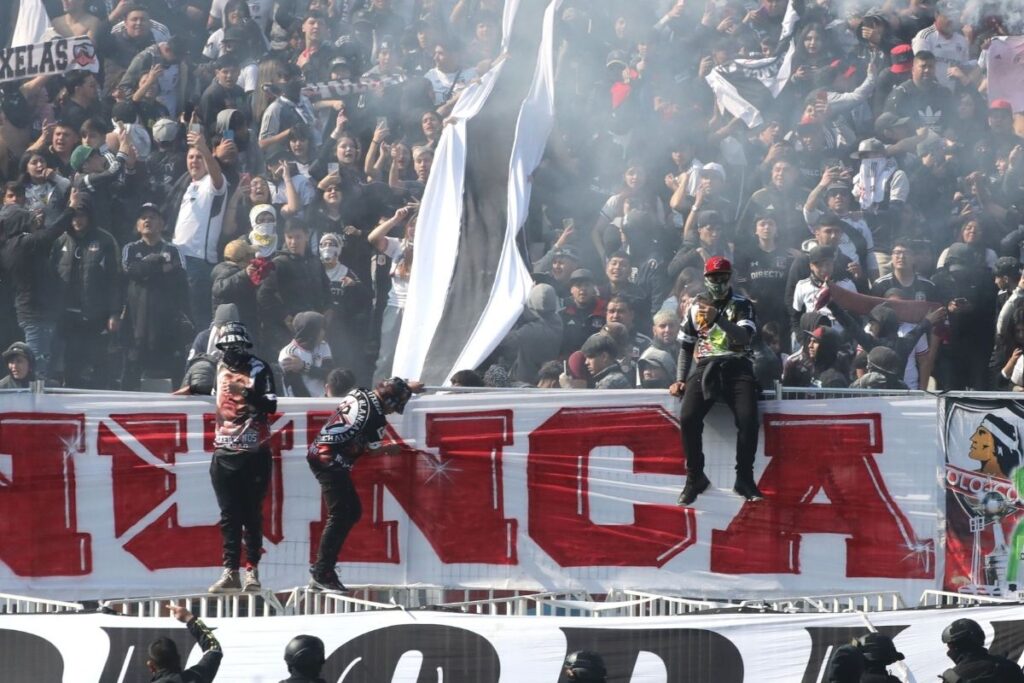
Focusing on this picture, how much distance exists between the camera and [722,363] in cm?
1048

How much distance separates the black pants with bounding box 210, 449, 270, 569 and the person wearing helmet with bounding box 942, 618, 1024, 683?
4086mm

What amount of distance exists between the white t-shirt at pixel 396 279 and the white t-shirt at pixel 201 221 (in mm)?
1489

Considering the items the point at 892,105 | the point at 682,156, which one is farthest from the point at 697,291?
the point at 892,105

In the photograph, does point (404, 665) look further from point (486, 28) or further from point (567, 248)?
point (486, 28)

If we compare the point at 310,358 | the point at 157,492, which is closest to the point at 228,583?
the point at 157,492

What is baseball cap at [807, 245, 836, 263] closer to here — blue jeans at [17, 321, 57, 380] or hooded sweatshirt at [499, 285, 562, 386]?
hooded sweatshirt at [499, 285, 562, 386]

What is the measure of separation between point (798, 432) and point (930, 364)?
2964 mm

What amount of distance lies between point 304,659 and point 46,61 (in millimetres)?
9779

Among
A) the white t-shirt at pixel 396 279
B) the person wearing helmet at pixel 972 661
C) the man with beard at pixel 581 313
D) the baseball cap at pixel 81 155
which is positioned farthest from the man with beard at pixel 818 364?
the baseball cap at pixel 81 155

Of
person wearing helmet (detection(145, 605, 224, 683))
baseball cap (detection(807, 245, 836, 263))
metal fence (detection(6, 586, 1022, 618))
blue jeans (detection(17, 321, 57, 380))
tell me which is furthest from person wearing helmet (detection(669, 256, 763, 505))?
blue jeans (detection(17, 321, 57, 380))

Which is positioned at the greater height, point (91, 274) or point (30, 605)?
point (91, 274)

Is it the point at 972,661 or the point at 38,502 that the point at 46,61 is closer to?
the point at 38,502

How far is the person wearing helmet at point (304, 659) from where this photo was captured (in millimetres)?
8227

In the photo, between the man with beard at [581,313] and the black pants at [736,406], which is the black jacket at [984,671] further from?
the man with beard at [581,313]
